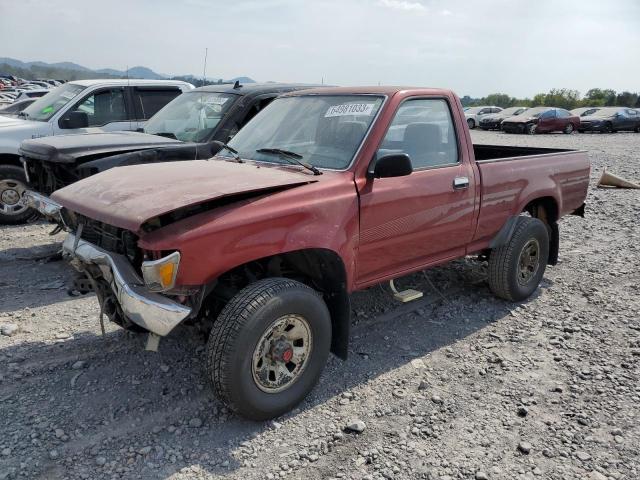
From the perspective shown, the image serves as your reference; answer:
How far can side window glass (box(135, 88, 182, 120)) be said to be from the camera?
842 centimetres

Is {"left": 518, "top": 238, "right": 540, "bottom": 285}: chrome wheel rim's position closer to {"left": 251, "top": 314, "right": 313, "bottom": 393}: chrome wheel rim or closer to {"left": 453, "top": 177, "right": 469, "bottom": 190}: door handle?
{"left": 453, "top": 177, "right": 469, "bottom": 190}: door handle

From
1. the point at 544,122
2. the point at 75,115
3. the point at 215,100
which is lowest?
the point at 75,115

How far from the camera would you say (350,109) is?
4043mm

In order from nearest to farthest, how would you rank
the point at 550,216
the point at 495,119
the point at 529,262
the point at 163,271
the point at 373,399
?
the point at 163,271
the point at 373,399
the point at 529,262
the point at 550,216
the point at 495,119

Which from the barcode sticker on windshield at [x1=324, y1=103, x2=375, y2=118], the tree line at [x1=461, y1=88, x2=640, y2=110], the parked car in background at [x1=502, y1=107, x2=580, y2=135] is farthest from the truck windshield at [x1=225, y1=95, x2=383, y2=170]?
the tree line at [x1=461, y1=88, x2=640, y2=110]

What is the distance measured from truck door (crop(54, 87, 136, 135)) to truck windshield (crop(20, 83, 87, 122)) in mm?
208

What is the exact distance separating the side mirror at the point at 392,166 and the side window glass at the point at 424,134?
25cm

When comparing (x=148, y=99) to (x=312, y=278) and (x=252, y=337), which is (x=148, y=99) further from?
(x=252, y=337)

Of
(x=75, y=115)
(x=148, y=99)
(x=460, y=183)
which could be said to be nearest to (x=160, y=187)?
(x=460, y=183)

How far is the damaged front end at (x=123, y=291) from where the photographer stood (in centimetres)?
285

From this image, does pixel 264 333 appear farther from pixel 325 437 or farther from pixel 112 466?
pixel 112 466

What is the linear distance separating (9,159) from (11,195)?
51cm

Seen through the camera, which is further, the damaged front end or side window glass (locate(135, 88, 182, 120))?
side window glass (locate(135, 88, 182, 120))

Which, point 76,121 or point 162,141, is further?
point 76,121
